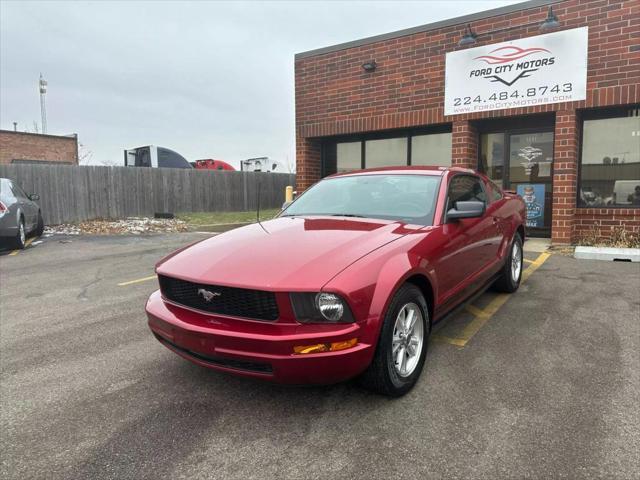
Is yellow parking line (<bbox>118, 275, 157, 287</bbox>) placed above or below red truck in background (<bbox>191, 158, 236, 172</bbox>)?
below

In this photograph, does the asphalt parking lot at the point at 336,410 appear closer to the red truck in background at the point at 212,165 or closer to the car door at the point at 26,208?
the car door at the point at 26,208

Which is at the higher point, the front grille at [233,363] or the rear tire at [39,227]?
the rear tire at [39,227]

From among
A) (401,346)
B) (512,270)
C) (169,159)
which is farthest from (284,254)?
(169,159)

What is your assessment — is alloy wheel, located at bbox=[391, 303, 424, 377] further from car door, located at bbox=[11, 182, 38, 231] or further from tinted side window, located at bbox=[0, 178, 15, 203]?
car door, located at bbox=[11, 182, 38, 231]

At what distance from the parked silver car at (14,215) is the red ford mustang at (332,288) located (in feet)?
25.8

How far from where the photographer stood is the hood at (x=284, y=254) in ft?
8.49

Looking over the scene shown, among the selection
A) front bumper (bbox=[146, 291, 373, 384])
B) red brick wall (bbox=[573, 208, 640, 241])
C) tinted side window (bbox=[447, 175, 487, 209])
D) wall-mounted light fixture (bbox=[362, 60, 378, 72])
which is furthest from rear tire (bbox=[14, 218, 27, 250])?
red brick wall (bbox=[573, 208, 640, 241])

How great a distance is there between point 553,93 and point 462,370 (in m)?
7.52

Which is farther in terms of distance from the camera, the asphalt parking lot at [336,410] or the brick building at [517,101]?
the brick building at [517,101]

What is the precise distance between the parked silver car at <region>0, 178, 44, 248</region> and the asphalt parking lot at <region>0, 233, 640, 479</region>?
5534mm

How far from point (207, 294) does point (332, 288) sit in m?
0.79

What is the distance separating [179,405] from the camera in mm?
2920

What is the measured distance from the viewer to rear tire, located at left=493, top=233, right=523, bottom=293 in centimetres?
532

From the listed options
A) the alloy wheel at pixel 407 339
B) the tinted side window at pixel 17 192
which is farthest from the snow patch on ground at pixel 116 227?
the alloy wheel at pixel 407 339
